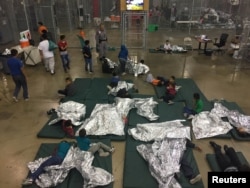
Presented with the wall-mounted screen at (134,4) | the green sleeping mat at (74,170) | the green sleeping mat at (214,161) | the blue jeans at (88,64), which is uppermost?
the wall-mounted screen at (134,4)

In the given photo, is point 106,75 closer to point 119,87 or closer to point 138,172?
point 119,87

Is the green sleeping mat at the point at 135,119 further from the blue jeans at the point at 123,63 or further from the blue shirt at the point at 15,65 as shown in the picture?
the blue shirt at the point at 15,65

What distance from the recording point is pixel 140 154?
4.88 metres

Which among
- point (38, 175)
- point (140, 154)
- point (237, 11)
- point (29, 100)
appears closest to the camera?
point (38, 175)

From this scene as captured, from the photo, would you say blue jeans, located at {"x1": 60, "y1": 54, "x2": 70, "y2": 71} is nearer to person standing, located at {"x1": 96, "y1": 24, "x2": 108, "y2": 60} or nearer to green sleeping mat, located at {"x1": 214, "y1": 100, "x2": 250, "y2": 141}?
person standing, located at {"x1": 96, "y1": 24, "x2": 108, "y2": 60}

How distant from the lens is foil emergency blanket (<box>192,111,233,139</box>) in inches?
217

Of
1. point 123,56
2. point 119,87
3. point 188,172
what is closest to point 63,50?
point 123,56

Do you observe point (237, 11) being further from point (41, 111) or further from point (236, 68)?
point (41, 111)

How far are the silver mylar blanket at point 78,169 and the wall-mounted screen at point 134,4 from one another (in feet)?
25.4

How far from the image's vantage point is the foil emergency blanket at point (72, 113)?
579 centimetres

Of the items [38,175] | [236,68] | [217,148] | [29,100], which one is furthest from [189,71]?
[38,175]

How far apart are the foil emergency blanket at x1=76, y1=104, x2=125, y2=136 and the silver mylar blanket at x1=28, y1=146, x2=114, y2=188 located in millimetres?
955

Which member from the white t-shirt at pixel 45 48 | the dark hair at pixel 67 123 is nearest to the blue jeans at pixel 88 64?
the white t-shirt at pixel 45 48

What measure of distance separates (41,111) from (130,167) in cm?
333
